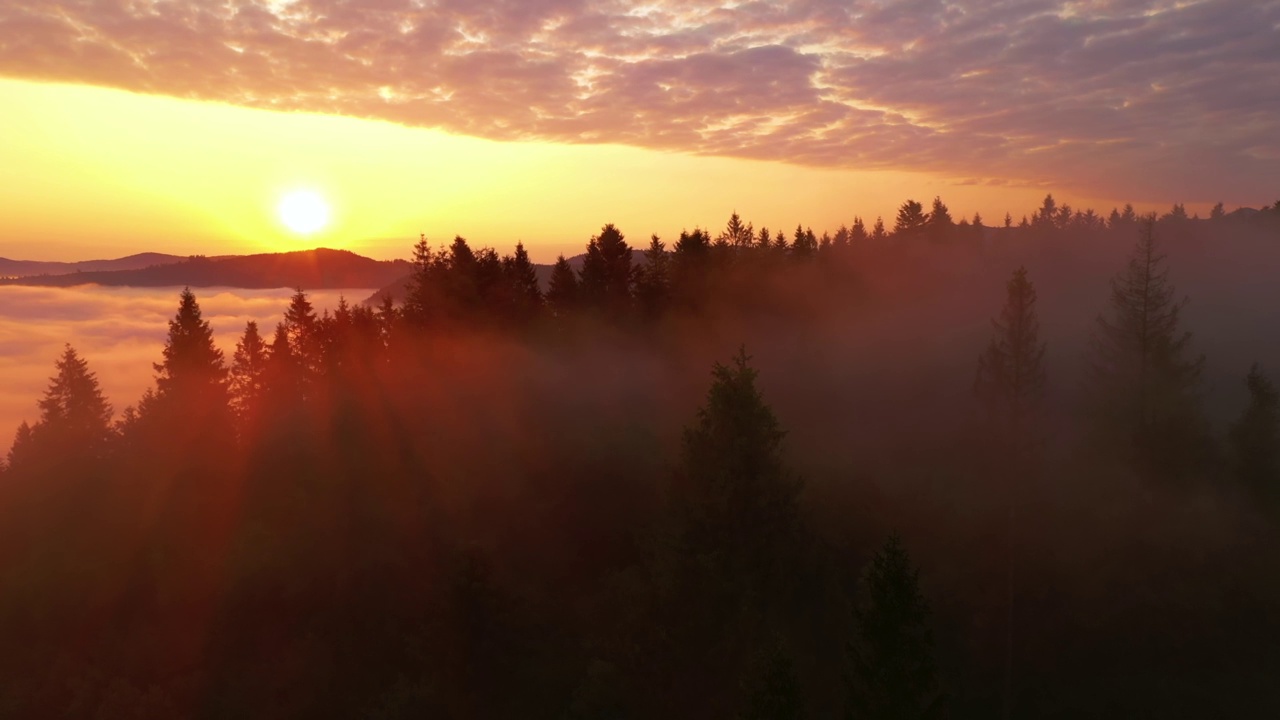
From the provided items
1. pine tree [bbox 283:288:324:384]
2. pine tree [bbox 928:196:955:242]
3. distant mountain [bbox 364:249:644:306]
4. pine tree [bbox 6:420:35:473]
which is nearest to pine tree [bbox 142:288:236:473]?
pine tree [bbox 283:288:324:384]

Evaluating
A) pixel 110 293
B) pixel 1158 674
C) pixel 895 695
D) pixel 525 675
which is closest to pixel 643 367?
pixel 525 675

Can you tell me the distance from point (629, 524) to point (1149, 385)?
97.0ft

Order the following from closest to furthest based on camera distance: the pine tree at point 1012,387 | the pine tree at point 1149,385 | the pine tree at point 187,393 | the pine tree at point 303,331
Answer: the pine tree at point 1012,387
the pine tree at point 1149,385
the pine tree at point 187,393
the pine tree at point 303,331

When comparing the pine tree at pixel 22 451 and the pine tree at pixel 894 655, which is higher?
the pine tree at pixel 894 655

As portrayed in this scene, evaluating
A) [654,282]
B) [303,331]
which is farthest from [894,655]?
[303,331]

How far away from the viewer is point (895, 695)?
17719mm

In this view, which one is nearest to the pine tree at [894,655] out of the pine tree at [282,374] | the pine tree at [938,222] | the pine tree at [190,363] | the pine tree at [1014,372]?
the pine tree at [1014,372]

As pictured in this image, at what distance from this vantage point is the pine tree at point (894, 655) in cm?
1778

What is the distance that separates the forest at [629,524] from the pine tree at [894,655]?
7cm

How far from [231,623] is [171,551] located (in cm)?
626

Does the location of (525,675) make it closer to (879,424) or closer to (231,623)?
(231,623)

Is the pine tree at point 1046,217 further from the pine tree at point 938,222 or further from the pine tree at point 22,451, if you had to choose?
the pine tree at point 22,451

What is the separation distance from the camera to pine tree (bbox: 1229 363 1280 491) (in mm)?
38312

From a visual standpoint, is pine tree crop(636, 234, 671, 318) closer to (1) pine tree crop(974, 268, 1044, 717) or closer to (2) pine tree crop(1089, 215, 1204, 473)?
(1) pine tree crop(974, 268, 1044, 717)
